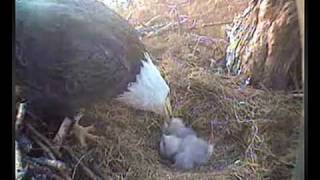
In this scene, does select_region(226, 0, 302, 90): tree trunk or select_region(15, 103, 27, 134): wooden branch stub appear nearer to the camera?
select_region(15, 103, 27, 134): wooden branch stub

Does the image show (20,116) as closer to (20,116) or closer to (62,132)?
(20,116)

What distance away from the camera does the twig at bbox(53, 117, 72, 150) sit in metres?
1.51

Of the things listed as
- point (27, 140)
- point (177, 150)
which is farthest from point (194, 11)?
point (27, 140)

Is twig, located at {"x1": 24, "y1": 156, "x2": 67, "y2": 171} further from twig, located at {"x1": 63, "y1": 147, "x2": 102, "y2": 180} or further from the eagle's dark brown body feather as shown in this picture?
the eagle's dark brown body feather

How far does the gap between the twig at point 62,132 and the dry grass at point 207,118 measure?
3.3 inches

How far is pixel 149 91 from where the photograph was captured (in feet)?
5.10

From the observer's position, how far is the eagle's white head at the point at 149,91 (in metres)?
1.55

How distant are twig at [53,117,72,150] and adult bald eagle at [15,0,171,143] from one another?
0.02 metres

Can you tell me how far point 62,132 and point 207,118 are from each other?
436 mm

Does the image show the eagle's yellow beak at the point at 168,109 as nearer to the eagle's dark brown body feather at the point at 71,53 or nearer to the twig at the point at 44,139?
the eagle's dark brown body feather at the point at 71,53

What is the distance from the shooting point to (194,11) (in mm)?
1568

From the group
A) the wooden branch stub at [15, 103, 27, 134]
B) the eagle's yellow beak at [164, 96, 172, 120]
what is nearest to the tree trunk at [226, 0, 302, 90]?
the eagle's yellow beak at [164, 96, 172, 120]

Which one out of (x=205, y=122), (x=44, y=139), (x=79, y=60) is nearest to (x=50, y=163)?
(x=44, y=139)

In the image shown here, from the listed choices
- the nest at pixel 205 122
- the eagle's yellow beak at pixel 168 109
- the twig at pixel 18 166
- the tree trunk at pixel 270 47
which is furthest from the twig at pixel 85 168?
the tree trunk at pixel 270 47
